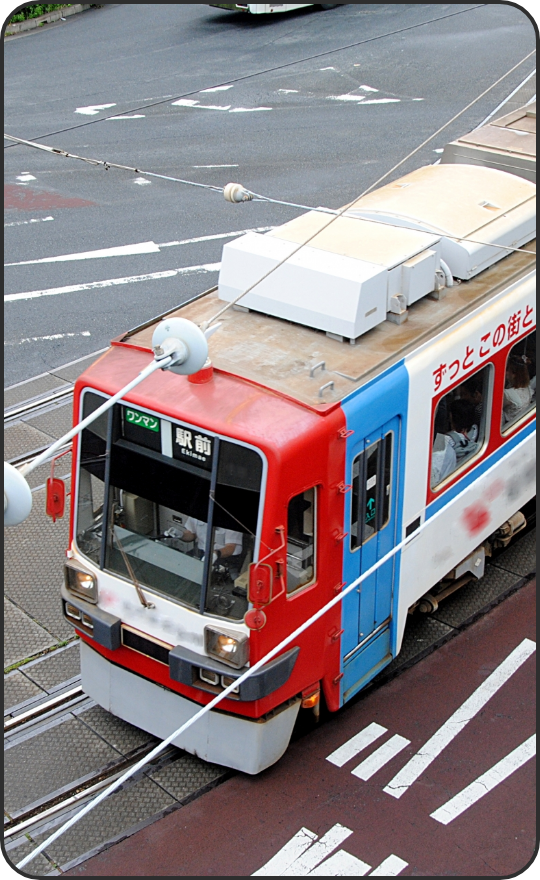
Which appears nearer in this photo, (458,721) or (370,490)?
(370,490)

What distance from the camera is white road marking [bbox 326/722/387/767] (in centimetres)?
702

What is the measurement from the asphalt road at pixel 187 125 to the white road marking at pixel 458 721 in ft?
21.8

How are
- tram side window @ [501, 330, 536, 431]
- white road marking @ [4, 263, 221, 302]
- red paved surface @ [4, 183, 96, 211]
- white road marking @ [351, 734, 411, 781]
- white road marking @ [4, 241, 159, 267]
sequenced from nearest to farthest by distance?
white road marking @ [351, 734, 411, 781], tram side window @ [501, 330, 536, 431], white road marking @ [4, 263, 221, 302], white road marking @ [4, 241, 159, 267], red paved surface @ [4, 183, 96, 211]

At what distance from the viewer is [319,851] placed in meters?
6.32

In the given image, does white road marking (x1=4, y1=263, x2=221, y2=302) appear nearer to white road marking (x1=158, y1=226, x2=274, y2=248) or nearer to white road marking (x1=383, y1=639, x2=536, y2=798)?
white road marking (x1=158, y1=226, x2=274, y2=248)

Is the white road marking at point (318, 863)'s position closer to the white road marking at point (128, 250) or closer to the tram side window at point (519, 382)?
the tram side window at point (519, 382)

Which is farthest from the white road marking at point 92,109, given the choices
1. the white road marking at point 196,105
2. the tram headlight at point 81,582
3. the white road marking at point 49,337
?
the tram headlight at point 81,582

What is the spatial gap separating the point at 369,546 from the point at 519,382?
221 cm

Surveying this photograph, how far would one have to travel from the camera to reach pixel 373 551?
6.83 meters

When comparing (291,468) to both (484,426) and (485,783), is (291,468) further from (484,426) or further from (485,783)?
(485,783)

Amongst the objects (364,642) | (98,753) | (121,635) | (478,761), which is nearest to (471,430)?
(364,642)

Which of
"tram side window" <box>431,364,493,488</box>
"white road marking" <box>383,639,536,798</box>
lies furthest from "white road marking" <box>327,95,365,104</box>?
"white road marking" <box>383,639,536,798</box>

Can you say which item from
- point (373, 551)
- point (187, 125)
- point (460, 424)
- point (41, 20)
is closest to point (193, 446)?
point (373, 551)

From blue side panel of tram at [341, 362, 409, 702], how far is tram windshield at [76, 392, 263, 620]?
29.7 inches
